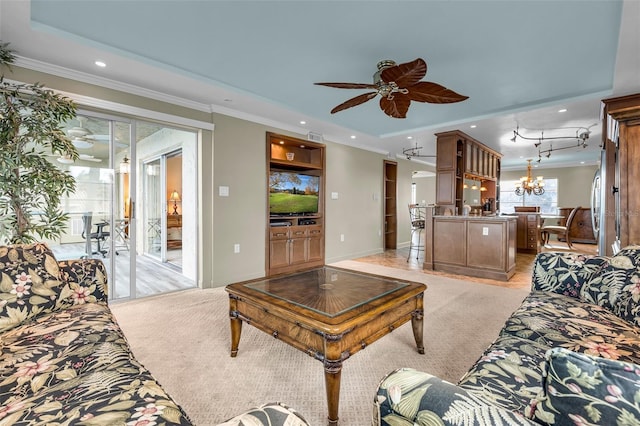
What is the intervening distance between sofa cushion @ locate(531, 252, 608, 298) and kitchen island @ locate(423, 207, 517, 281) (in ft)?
7.46

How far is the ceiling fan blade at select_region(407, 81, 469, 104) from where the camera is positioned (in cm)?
244

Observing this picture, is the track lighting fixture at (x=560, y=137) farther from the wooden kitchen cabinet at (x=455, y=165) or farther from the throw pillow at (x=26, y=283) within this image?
the throw pillow at (x=26, y=283)

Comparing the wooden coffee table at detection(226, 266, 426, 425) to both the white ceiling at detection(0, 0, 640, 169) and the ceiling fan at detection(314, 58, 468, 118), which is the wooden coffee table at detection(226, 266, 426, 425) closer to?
the ceiling fan at detection(314, 58, 468, 118)

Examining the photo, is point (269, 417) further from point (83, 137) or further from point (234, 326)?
point (83, 137)

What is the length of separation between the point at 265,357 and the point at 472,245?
3.76m

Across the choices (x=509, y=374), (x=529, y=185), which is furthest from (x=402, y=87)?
(x=529, y=185)

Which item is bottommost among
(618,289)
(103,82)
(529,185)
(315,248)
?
(315,248)

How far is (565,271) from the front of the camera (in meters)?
2.06

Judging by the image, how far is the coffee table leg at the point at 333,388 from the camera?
140 cm

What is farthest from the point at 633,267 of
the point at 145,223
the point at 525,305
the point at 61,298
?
the point at 145,223

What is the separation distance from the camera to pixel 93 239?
3193 mm

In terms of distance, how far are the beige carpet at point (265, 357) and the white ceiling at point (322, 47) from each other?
243cm

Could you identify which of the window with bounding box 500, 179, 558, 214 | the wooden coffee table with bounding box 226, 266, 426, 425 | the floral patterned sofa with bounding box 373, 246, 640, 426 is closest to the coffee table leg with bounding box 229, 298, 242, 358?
the wooden coffee table with bounding box 226, 266, 426, 425

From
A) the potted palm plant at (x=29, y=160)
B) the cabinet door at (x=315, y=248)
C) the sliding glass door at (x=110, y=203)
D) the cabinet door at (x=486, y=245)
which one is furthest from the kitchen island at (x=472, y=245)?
the potted palm plant at (x=29, y=160)
